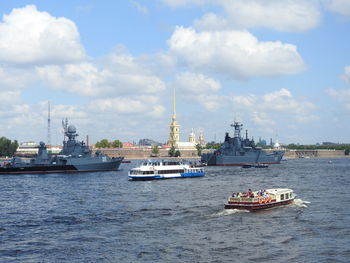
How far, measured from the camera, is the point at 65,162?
121m

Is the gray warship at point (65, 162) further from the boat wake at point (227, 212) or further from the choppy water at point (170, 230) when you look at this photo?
the boat wake at point (227, 212)

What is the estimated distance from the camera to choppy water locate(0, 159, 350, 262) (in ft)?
112

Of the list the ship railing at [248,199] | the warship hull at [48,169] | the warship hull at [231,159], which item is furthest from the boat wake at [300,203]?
the warship hull at [231,159]

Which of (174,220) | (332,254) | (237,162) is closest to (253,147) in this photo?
(237,162)

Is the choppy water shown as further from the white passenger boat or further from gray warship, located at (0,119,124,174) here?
gray warship, located at (0,119,124,174)

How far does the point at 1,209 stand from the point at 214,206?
23.0m

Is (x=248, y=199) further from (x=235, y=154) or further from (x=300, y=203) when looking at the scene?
(x=235, y=154)

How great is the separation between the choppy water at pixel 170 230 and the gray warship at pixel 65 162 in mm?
53471

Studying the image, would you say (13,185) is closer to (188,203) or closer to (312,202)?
(188,203)

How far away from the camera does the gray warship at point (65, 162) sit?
121 m

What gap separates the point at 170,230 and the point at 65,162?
8264cm

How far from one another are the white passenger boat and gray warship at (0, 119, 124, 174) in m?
24.6

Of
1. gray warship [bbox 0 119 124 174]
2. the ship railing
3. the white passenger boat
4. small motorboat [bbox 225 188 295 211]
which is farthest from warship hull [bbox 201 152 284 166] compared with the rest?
the ship railing

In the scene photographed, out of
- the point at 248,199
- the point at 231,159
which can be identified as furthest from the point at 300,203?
the point at 231,159
